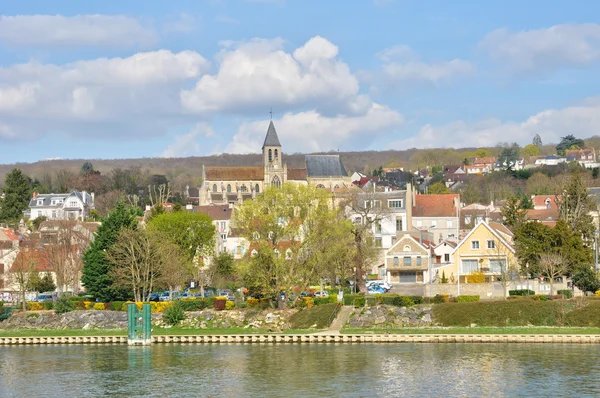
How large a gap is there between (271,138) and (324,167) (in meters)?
14.3

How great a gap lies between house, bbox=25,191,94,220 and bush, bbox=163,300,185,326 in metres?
93.1

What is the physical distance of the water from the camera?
147ft

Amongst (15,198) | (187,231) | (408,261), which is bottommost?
(408,261)

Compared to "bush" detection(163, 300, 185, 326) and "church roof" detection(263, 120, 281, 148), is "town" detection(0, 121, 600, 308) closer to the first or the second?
"bush" detection(163, 300, 185, 326)

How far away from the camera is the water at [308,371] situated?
44.7m

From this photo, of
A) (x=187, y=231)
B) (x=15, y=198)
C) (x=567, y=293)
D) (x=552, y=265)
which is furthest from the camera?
(x=15, y=198)

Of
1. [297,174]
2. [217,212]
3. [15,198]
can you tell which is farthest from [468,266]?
[297,174]

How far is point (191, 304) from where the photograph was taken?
6938 cm

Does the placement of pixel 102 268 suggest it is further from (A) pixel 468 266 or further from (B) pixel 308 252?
(A) pixel 468 266

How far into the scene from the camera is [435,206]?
361 feet

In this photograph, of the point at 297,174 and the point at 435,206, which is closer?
the point at 435,206

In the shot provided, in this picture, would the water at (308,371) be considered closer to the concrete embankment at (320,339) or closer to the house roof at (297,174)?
the concrete embankment at (320,339)

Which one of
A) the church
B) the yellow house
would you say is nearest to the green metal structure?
the yellow house

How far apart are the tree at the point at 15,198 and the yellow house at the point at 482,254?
89.0m
